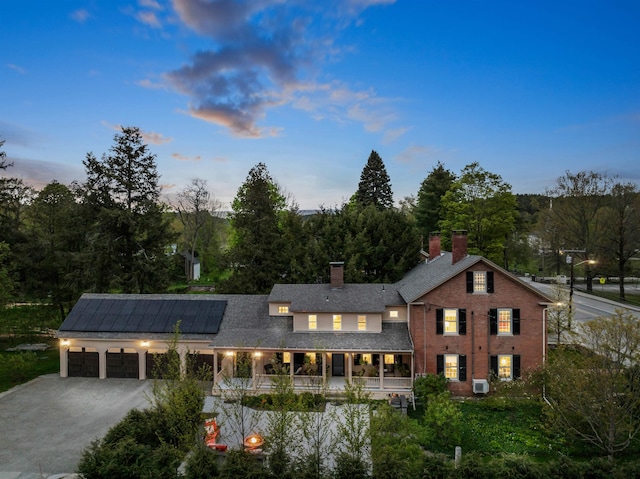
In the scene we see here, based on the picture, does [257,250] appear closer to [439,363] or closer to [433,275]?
[433,275]

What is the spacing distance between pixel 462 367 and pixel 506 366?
246cm

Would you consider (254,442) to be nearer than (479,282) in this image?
Yes

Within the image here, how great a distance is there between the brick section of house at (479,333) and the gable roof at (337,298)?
3024mm

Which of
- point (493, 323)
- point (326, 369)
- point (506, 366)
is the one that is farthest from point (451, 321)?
point (326, 369)

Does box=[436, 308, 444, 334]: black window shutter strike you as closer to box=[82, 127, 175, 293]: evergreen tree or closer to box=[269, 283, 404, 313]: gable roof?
box=[269, 283, 404, 313]: gable roof

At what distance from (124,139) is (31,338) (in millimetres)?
18911

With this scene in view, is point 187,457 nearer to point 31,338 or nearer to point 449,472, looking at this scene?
point 449,472

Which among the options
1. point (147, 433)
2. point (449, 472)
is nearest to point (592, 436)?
point (449, 472)

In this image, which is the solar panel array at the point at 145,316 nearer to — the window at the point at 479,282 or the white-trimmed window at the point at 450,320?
the white-trimmed window at the point at 450,320

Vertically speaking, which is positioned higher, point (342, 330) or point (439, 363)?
point (342, 330)

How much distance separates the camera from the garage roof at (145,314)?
26.0m

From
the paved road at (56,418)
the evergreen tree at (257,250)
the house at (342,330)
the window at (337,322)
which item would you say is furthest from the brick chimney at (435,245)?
the paved road at (56,418)

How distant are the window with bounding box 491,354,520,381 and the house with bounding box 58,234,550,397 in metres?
0.05

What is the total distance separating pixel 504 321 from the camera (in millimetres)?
22938
